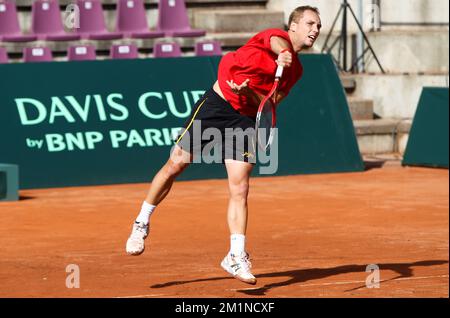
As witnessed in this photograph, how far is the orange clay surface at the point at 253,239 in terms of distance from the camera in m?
8.14

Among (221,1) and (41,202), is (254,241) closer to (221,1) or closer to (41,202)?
(41,202)

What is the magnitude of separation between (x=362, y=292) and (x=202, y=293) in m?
1.07

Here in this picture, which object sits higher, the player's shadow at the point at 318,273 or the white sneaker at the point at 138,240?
the white sneaker at the point at 138,240

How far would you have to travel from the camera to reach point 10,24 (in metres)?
18.8

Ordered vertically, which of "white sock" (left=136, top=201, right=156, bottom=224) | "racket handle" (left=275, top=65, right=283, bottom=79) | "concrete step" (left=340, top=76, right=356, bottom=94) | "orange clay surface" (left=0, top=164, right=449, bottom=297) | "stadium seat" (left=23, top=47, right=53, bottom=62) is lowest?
"orange clay surface" (left=0, top=164, right=449, bottom=297)

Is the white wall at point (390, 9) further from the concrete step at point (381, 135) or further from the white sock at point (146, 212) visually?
the white sock at point (146, 212)

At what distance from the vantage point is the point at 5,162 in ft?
46.7

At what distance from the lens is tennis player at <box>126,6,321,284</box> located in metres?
7.82

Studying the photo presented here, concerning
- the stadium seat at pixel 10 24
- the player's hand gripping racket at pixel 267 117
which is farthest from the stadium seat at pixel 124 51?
the player's hand gripping racket at pixel 267 117

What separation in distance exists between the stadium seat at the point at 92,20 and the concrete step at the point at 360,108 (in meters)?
3.97

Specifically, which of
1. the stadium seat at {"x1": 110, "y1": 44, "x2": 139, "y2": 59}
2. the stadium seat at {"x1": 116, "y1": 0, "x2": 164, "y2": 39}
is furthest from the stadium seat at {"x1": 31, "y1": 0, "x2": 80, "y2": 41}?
the stadium seat at {"x1": 110, "y1": 44, "x2": 139, "y2": 59}

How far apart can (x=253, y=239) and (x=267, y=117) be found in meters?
2.77

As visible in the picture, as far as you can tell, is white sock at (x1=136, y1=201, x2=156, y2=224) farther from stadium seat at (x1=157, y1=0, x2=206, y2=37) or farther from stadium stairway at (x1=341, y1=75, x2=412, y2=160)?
stadium seat at (x1=157, y1=0, x2=206, y2=37)

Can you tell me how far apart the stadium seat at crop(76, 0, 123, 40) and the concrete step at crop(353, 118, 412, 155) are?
4.30 metres
